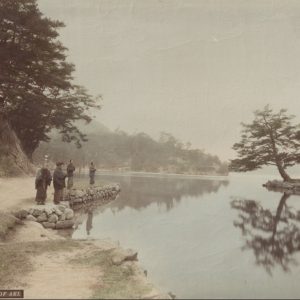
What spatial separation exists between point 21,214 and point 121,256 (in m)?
6.47

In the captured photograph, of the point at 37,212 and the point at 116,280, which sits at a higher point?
the point at 37,212

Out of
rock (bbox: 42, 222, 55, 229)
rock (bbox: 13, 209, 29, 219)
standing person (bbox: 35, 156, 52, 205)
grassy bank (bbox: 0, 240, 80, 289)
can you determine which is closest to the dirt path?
standing person (bbox: 35, 156, 52, 205)

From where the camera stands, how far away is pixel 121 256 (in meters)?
8.55

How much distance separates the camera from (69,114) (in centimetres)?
3234

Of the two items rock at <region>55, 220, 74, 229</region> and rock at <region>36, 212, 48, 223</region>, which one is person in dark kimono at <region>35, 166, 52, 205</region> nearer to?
rock at <region>36, 212, 48, 223</region>

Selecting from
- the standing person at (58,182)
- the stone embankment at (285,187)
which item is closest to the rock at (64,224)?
the standing person at (58,182)

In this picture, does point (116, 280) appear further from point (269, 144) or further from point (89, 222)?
point (269, 144)

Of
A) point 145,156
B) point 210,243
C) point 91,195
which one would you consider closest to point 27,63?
point 91,195

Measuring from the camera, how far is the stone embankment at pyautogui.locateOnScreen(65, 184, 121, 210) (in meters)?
19.8

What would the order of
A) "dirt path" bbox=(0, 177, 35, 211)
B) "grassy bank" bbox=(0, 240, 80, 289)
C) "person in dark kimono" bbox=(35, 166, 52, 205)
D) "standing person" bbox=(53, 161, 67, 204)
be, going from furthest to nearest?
"standing person" bbox=(53, 161, 67, 204), "dirt path" bbox=(0, 177, 35, 211), "person in dark kimono" bbox=(35, 166, 52, 205), "grassy bank" bbox=(0, 240, 80, 289)

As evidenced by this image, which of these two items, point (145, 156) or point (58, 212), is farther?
point (145, 156)

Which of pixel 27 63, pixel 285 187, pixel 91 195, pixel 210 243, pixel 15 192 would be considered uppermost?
pixel 27 63

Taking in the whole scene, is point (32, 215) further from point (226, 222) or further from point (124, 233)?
point (226, 222)

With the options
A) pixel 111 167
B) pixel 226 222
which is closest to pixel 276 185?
pixel 226 222
